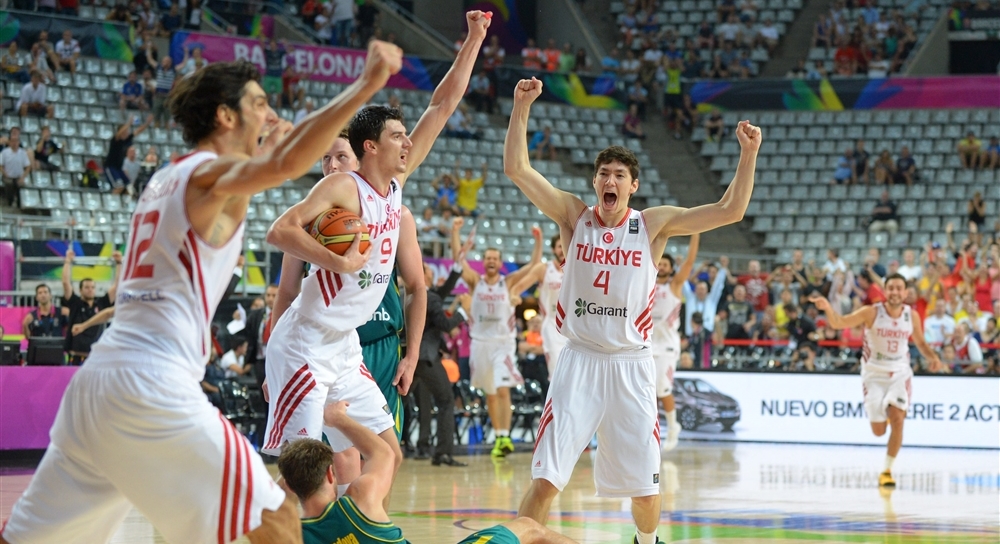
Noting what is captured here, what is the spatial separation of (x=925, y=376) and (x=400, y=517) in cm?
961

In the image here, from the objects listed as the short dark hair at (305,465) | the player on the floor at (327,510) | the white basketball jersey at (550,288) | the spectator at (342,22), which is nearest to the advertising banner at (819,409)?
the white basketball jersey at (550,288)

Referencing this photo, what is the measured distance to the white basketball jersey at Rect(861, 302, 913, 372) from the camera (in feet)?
41.9

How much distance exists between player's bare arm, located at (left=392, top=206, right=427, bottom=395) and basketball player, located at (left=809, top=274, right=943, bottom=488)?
707 cm

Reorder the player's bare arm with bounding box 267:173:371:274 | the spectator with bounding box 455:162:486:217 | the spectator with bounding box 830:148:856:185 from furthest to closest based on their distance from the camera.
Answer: the spectator with bounding box 830:148:856:185
the spectator with bounding box 455:162:486:217
the player's bare arm with bounding box 267:173:371:274

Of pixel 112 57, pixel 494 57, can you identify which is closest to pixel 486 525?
pixel 112 57

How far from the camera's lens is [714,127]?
28891 millimetres

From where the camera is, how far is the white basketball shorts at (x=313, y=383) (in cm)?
570

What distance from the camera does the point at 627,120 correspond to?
29.1m

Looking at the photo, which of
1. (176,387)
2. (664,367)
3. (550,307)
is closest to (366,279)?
(176,387)

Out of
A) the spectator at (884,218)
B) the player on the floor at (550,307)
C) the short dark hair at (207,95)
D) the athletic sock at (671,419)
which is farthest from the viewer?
the spectator at (884,218)

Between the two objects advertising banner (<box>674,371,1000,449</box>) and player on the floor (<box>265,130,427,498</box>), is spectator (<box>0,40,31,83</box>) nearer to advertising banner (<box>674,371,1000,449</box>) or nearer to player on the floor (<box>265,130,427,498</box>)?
advertising banner (<box>674,371,1000,449</box>)

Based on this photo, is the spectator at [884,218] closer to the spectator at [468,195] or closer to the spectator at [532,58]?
the spectator at [468,195]

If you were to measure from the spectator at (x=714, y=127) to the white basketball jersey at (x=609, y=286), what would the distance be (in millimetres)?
22485

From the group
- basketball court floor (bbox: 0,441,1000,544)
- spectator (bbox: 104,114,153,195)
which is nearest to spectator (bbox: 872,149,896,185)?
basketball court floor (bbox: 0,441,1000,544)
